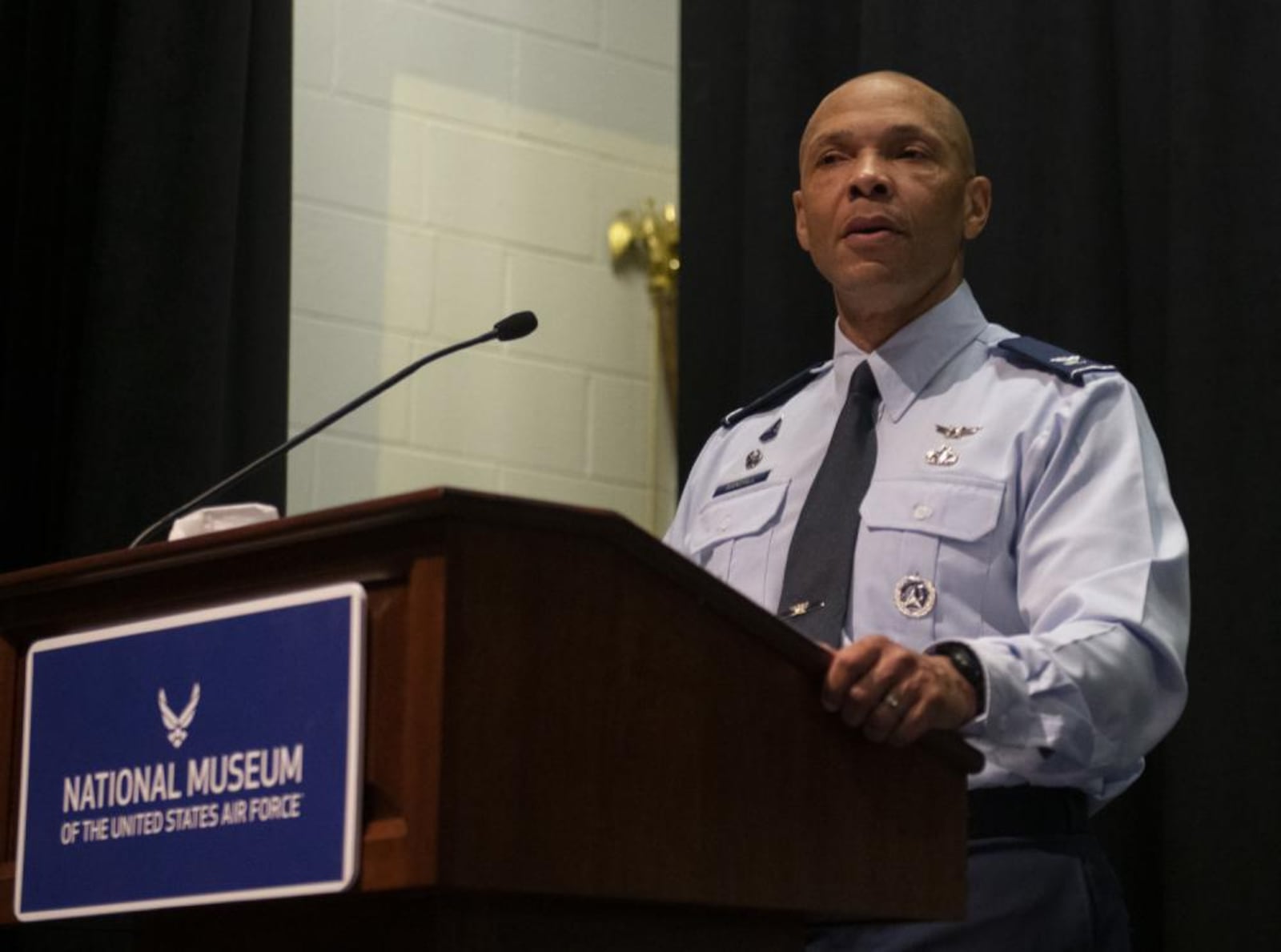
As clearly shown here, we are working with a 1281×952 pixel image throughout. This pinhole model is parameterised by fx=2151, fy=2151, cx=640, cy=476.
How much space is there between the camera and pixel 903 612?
186 cm

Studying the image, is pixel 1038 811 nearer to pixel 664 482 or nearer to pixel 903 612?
pixel 903 612

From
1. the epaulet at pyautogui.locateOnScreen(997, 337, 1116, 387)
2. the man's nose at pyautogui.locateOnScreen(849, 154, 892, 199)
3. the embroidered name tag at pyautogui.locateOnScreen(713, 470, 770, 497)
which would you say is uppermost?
the man's nose at pyautogui.locateOnScreen(849, 154, 892, 199)

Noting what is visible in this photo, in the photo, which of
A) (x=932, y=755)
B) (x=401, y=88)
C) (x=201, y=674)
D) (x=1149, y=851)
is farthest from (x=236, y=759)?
(x=401, y=88)

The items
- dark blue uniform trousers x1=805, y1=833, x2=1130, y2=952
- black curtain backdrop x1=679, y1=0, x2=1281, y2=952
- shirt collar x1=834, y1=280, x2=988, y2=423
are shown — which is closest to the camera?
dark blue uniform trousers x1=805, y1=833, x2=1130, y2=952

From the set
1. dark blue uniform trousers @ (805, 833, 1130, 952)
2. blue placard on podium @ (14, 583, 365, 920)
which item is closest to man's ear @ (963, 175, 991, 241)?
dark blue uniform trousers @ (805, 833, 1130, 952)

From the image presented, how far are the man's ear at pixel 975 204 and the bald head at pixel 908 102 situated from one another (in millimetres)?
14

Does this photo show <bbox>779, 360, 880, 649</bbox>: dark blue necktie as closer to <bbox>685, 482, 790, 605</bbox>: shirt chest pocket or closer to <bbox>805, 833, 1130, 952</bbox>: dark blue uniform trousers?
<bbox>685, 482, 790, 605</bbox>: shirt chest pocket

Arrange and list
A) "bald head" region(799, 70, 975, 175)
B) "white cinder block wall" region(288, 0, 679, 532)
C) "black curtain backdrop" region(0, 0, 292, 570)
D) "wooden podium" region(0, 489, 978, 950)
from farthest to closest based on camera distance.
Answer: "white cinder block wall" region(288, 0, 679, 532) → "black curtain backdrop" region(0, 0, 292, 570) → "bald head" region(799, 70, 975, 175) → "wooden podium" region(0, 489, 978, 950)

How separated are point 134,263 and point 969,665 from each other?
77.9 inches

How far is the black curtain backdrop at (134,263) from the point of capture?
312 centimetres

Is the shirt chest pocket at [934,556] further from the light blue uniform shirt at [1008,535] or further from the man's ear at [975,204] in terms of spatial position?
the man's ear at [975,204]

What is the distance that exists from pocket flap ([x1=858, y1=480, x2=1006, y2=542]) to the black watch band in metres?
0.33

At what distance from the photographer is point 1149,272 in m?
2.77

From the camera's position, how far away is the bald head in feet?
7.23
